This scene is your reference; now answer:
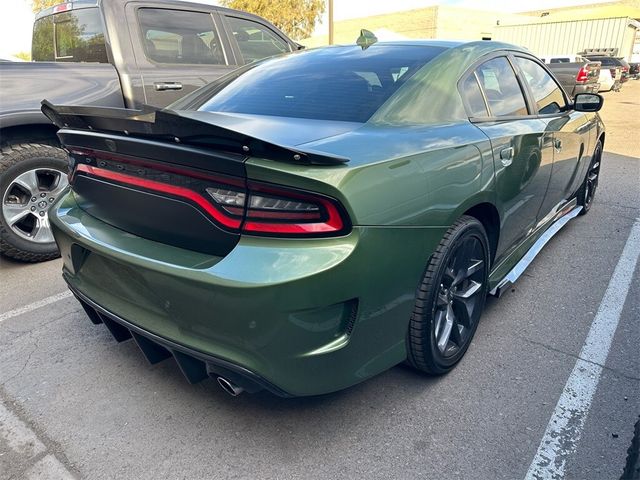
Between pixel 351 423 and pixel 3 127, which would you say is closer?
pixel 351 423

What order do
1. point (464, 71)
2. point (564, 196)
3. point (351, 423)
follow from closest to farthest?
1. point (351, 423)
2. point (464, 71)
3. point (564, 196)

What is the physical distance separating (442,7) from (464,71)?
3930 cm

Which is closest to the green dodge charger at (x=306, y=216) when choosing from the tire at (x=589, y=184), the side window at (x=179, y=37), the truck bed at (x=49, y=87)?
the truck bed at (x=49, y=87)

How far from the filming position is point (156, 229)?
1919 mm

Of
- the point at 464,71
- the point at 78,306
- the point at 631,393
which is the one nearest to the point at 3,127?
the point at 78,306

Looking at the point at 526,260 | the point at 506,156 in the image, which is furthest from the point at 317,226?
the point at 526,260

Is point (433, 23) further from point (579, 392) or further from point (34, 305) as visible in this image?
point (579, 392)

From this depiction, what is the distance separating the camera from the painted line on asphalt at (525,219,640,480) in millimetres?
1905

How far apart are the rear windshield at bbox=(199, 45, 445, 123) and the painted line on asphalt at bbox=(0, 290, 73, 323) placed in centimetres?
173

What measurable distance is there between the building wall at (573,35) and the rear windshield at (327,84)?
35905 millimetres

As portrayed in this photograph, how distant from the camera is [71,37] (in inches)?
175

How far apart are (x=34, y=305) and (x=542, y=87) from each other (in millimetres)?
3865

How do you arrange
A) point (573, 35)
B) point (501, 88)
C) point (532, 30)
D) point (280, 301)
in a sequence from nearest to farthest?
point (280, 301), point (501, 88), point (573, 35), point (532, 30)

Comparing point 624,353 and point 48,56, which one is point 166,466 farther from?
point 48,56
